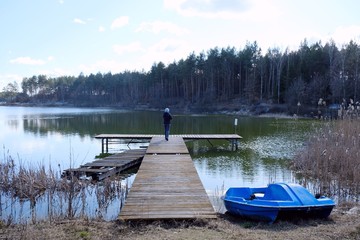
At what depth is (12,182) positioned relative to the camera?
387 inches

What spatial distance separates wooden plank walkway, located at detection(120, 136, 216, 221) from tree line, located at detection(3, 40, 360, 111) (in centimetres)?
3433

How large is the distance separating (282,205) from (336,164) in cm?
679

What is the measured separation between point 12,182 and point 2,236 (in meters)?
5.15

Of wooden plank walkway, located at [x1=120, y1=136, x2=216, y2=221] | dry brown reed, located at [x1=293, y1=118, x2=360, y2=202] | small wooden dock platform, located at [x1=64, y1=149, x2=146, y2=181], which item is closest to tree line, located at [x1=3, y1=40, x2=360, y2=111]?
dry brown reed, located at [x1=293, y1=118, x2=360, y2=202]

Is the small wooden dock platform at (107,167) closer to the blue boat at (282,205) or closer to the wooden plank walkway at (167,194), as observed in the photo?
the wooden plank walkway at (167,194)

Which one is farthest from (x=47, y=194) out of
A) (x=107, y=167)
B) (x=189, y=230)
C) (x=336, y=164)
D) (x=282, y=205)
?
(x=336, y=164)

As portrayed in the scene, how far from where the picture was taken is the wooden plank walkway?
6039 millimetres

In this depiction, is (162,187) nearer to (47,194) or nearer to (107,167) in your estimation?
(47,194)

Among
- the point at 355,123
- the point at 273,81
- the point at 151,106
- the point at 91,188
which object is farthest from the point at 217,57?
the point at 91,188

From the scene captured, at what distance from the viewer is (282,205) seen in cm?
588

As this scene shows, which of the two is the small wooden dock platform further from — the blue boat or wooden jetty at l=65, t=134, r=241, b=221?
the blue boat

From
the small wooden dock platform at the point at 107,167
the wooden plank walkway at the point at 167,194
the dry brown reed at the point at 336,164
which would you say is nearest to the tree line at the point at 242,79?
the dry brown reed at the point at 336,164

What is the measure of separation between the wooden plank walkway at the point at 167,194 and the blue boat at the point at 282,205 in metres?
0.63

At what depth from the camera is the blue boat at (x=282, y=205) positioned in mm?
5910
